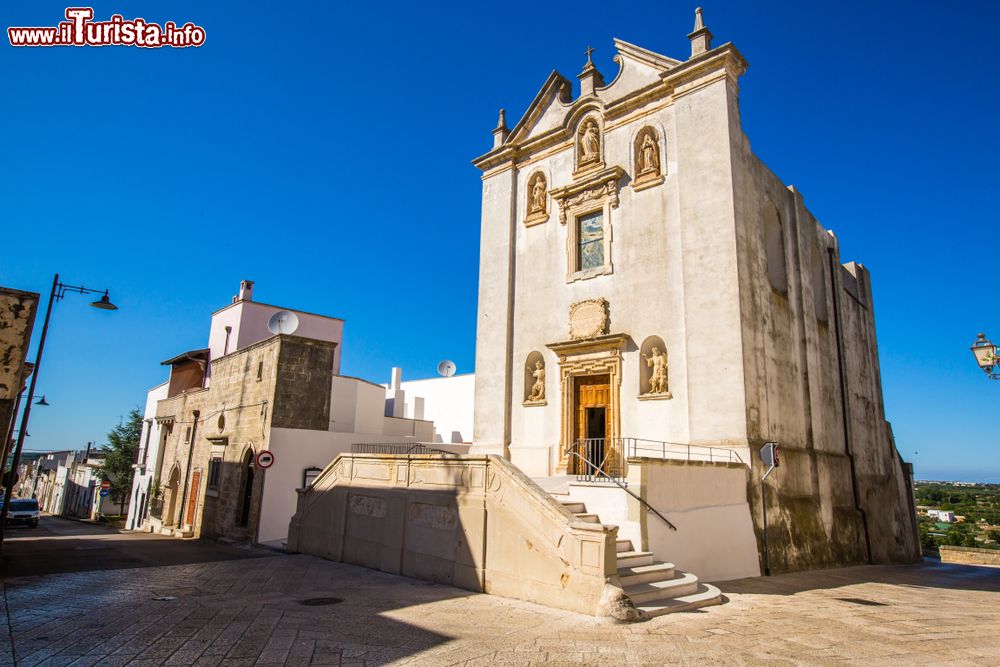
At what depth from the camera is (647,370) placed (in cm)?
1489

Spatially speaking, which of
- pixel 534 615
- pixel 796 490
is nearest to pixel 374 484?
pixel 534 615

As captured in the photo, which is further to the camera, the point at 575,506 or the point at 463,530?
the point at 575,506

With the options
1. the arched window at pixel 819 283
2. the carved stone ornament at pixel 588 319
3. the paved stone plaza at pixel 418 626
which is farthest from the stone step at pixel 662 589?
the arched window at pixel 819 283

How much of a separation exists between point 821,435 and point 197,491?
21.4m

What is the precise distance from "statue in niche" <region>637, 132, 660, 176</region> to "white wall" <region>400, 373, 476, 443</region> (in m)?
13.7

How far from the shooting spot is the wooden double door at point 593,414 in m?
15.4

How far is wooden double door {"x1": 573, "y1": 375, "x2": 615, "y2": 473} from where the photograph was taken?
15398mm

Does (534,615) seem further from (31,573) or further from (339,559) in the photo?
(31,573)

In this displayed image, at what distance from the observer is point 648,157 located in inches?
632

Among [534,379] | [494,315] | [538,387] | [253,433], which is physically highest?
[494,315]

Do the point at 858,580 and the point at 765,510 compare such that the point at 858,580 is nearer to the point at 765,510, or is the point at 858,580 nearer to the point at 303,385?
the point at 765,510

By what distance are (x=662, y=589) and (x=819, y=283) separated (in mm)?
15077

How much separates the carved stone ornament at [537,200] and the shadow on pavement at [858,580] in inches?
443

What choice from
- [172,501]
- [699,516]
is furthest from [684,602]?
[172,501]
